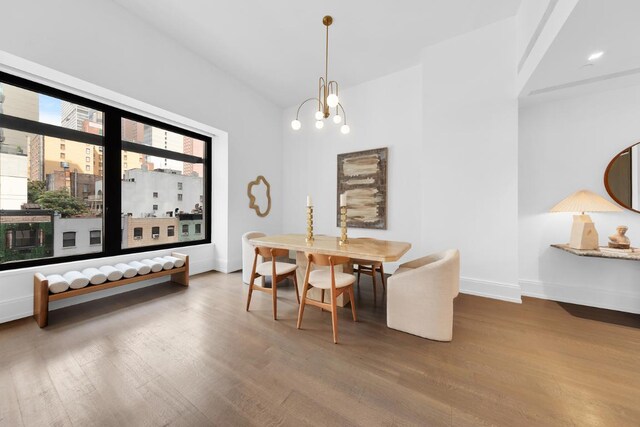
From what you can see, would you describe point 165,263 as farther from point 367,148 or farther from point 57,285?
point 367,148

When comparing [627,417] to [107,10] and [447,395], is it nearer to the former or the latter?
[447,395]

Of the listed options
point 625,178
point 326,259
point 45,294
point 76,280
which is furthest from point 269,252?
point 625,178

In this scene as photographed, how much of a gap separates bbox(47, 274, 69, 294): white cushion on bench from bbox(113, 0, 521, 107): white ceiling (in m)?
3.16

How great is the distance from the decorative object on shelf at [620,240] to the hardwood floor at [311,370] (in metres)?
0.76

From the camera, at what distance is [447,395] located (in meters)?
1.39

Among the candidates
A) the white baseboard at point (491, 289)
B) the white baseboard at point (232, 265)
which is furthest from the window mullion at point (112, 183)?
the white baseboard at point (491, 289)

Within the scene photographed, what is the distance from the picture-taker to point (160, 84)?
3.09m

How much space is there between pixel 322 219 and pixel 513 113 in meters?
3.26

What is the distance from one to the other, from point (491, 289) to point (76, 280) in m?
4.77

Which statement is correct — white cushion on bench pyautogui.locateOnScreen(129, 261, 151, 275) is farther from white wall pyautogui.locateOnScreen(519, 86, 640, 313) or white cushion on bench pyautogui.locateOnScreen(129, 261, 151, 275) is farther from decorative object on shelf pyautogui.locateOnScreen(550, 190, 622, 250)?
decorative object on shelf pyautogui.locateOnScreen(550, 190, 622, 250)

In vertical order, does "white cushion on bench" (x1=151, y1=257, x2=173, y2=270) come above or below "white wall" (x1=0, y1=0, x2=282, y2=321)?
below

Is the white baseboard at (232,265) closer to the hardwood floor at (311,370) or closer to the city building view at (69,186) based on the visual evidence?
the city building view at (69,186)

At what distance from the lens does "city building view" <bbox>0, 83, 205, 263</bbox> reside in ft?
7.75

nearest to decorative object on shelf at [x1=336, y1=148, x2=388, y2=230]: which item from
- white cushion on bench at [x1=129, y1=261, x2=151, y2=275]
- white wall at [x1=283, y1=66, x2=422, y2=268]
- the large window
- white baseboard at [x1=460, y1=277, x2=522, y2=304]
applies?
white wall at [x1=283, y1=66, x2=422, y2=268]
